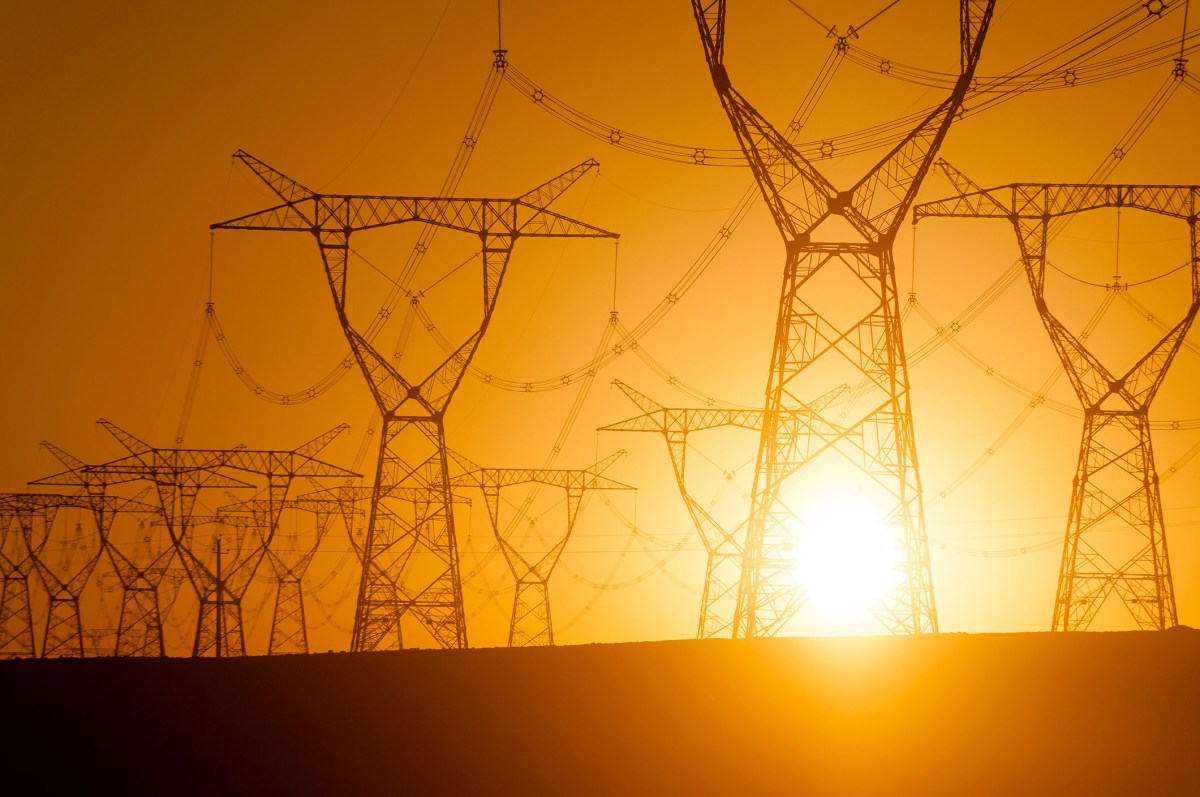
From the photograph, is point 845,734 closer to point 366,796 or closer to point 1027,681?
point 1027,681

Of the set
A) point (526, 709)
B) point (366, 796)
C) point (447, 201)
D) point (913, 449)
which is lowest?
point (366, 796)

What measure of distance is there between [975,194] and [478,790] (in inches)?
1172

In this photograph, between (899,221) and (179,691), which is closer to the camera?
(179,691)

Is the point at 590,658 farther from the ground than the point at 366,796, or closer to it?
farther from the ground

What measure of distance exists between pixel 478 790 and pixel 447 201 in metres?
25.1

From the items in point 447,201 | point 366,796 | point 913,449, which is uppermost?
point 447,201

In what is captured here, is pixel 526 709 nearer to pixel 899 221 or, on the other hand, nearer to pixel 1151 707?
pixel 1151 707

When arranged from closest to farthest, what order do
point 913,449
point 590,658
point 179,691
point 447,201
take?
1. point 179,691
2. point 590,658
3. point 913,449
4. point 447,201

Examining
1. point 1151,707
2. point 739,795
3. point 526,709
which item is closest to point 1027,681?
point 1151,707

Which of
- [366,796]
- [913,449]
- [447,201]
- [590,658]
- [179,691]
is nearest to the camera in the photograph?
[366,796]

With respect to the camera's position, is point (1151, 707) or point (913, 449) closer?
point (1151, 707)

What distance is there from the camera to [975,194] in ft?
135

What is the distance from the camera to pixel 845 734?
57.4 feet

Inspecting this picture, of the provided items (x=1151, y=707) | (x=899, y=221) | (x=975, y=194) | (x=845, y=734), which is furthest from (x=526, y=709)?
(x=975, y=194)
